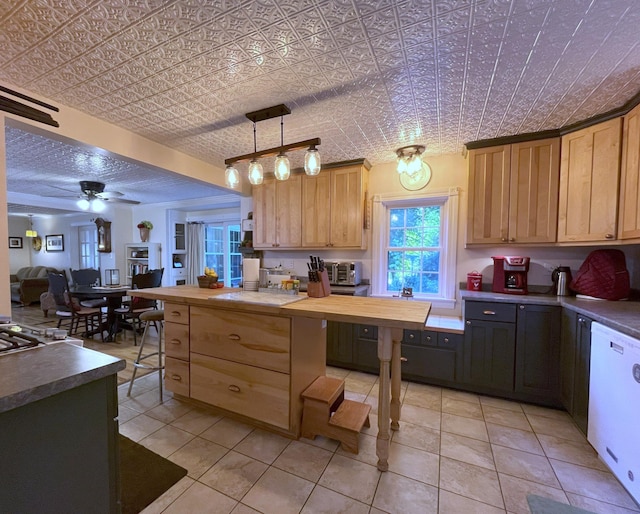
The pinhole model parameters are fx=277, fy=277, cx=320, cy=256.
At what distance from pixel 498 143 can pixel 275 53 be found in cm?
226

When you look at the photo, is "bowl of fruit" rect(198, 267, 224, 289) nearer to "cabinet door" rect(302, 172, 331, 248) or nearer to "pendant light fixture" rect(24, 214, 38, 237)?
"cabinet door" rect(302, 172, 331, 248)

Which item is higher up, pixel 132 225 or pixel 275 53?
pixel 275 53

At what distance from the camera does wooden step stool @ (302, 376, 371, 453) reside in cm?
184

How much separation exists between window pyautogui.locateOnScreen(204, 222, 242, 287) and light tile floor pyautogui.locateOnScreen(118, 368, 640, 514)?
3.61 m

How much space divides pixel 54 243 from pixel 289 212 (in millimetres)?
8149

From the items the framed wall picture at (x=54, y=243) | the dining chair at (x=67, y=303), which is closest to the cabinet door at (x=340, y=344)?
the dining chair at (x=67, y=303)

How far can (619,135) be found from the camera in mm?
2098

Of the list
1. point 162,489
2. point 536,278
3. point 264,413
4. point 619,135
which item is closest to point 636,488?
point 536,278

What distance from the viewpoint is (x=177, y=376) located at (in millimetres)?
2365

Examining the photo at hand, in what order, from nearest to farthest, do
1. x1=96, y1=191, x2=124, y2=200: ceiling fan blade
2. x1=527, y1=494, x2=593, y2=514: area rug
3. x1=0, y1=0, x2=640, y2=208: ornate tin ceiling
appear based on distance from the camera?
x1=0, y1=0, x2=640, y2=208: ornate tin ceiling, x1=527, y1=494, x2=593, y2=514: area rug, x1=96, y1=191, x2=124, y2=200: ceiling fan blade

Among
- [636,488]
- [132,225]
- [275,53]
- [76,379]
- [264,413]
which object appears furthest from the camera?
[132,225]

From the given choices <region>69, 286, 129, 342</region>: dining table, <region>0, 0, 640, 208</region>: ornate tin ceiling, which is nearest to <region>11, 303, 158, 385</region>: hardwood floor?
<region>69, 286, 129, 342</region>: dining table

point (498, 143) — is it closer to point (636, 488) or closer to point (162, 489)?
point (636, 488)

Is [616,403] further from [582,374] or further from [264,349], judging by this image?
[264,349]
